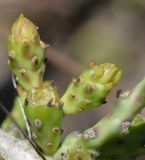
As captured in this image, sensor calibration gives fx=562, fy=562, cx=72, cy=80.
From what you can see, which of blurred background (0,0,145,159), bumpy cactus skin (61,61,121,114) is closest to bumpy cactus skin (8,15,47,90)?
bumpy cactus skin (61,61,121,114)

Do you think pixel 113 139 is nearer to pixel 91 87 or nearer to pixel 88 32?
pixel 91 87

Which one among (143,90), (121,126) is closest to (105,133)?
(121,126)

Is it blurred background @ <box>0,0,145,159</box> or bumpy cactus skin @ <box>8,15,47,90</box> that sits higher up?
bumpy cactus skin @ <box>8,15,47,90</box>

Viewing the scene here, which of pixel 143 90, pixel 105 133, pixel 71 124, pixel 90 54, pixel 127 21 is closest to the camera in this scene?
pixel 143 90

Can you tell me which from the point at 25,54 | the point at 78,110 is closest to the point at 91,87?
the point at 78,110

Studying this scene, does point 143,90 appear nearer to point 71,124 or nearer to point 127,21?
point 71,124

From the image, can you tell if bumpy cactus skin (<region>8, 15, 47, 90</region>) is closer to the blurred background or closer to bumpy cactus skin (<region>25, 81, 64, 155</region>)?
bumpy cactus skin (<region>25, 81, 64, 155</region>)
